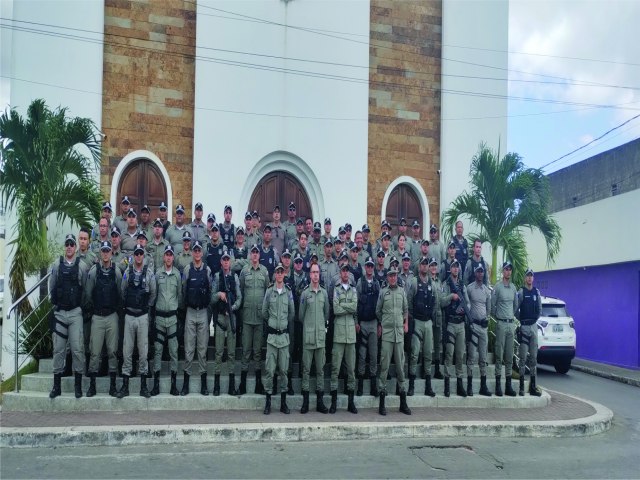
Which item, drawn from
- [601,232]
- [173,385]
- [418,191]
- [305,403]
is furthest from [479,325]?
[601,232]

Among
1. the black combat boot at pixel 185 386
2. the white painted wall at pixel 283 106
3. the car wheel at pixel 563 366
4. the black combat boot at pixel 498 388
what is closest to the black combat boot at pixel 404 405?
the black combat boot at pixel 498 388

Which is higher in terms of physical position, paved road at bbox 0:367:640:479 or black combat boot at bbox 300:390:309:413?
black combat boot at bbox 300:390:309:413

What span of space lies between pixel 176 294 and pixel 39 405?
2.36 metres

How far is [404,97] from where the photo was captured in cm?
1639

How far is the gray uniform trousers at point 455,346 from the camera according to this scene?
10.4 meters

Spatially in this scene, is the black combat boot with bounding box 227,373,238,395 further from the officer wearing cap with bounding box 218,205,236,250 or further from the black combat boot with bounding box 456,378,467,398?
the black combat boot with bounding box 456,378,467,398

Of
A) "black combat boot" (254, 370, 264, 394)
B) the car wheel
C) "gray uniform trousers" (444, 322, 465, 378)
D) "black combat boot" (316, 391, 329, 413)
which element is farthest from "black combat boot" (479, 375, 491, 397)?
the car wheel

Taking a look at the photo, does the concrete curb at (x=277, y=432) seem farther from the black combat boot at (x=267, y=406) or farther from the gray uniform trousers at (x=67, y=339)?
the gray uniform trousers at (x=67, y=339)

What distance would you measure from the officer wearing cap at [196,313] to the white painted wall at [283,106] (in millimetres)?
5213

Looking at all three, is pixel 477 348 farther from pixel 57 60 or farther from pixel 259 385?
pixel 57 60

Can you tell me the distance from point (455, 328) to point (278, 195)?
253 inches

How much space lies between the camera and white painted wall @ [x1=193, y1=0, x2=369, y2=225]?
14609 millimetres

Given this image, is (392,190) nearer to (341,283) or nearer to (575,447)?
(341,283)

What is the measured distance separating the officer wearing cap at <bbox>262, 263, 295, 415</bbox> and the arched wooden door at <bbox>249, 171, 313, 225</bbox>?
6.04 m
